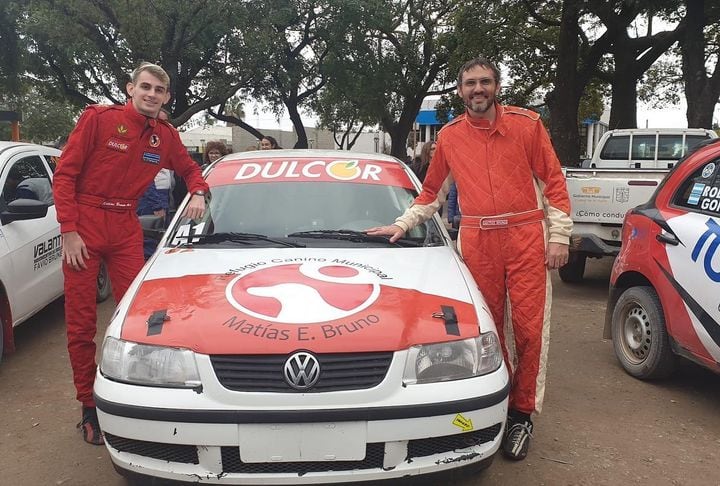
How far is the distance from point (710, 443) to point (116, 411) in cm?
298

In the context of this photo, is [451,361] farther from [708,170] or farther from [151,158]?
[708,170]

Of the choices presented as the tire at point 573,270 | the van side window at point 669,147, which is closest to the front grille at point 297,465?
the tire at point 573,270

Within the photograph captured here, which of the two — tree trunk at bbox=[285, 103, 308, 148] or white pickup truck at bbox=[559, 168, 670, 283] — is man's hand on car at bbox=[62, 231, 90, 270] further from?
tree trunk at bbox=[285, 103, 308, 148]

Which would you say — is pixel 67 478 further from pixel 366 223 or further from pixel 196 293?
pixel 366 223

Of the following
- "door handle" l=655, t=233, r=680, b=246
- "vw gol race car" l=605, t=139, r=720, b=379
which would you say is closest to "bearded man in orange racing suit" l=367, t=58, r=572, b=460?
"vw gol race car" l=605, t=139, r=720, b=379

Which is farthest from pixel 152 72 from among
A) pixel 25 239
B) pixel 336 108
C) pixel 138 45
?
A: pixel 336 108

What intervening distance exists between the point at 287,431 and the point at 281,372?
20 cm

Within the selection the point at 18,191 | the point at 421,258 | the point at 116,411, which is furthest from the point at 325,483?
the point at 18,191

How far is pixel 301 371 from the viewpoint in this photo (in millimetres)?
2135

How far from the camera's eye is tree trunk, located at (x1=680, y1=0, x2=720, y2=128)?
1173 centimetres

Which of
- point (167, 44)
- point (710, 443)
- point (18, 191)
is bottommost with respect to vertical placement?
point (710, 443)

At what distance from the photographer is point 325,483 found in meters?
2.12

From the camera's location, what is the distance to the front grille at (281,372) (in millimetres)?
2139

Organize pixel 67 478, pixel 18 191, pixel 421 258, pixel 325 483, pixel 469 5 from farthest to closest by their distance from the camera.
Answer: pixel 469 5, pixel 18 191, pixel 421 258, pixel 67 478, pixel 325 483
